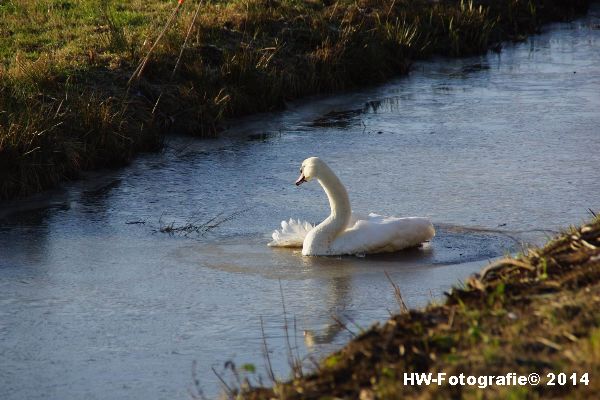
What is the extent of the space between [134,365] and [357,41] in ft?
36.0

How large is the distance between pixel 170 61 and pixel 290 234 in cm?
607

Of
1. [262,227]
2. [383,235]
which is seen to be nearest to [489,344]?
[383,235]

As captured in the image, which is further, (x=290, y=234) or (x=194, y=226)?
(x=194, y=226)

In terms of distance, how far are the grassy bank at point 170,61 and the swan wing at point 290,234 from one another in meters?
3.08

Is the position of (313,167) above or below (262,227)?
above

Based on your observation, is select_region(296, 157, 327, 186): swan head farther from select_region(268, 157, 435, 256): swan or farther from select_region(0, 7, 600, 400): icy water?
select_region(0, 7, 600, 400): icy water

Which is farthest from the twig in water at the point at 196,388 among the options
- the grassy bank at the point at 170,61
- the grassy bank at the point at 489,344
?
the grassy bank at the point at 170,61

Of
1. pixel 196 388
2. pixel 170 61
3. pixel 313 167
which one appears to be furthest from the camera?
pixel 170 61

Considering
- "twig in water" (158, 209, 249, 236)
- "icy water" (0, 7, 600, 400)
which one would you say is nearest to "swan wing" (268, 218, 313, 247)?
"icy water" (0, 7, 600, 400)

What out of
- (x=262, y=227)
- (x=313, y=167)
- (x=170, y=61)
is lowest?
(x=262, y=227)

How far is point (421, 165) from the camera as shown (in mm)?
12055

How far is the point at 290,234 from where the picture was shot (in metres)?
9.38

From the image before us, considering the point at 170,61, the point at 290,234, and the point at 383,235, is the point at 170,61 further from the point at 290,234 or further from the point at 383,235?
the point at 383,235

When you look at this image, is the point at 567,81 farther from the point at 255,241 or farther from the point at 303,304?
the point at 303,304
